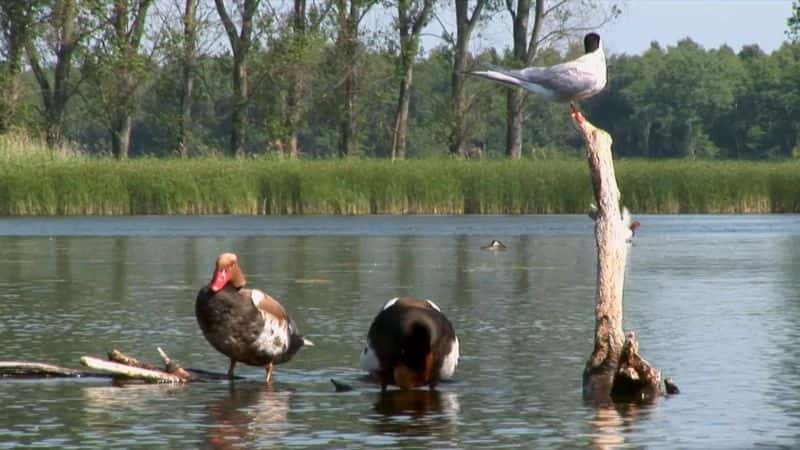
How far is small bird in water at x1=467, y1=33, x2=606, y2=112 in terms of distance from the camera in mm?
13094

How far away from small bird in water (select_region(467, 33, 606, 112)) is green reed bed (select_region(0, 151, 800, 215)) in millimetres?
37314

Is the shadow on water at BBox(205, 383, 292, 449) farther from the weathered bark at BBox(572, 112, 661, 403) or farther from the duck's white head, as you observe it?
the duck's white head

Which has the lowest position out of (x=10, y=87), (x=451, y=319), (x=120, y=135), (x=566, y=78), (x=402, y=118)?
(x=451, y=319)

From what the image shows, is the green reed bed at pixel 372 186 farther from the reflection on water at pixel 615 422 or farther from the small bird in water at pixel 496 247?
the reflection on water at pixel 615 422

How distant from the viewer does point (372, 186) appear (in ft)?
167

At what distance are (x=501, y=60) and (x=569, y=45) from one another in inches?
110

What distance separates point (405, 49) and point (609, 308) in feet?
172

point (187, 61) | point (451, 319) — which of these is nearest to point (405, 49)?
point (187, 61)

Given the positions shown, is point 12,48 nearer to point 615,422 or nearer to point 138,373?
point 138,373

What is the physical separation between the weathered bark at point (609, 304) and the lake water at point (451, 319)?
0.26 meters

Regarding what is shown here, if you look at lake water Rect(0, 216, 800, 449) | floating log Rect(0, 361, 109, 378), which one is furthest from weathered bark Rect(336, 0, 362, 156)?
floating log Rect(0, 361, 109, 378)

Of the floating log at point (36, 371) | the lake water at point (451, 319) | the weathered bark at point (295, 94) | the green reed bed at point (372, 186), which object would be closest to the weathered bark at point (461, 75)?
the weathered bark at point (295, 94)

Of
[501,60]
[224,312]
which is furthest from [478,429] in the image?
[501,60]

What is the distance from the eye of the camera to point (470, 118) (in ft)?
226
